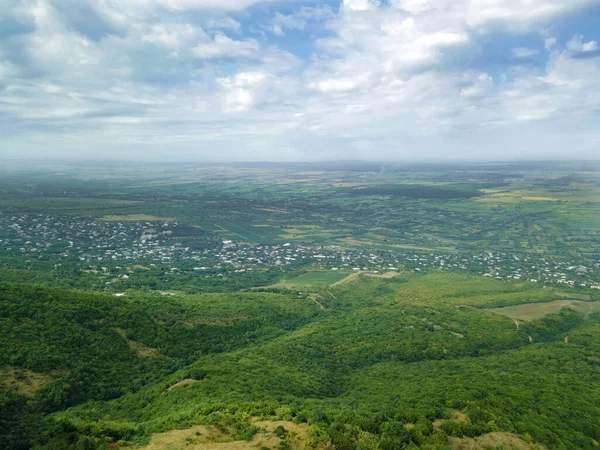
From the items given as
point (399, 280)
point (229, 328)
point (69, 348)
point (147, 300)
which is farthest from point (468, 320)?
point (69, 348)

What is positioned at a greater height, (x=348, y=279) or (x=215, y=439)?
(x=215, y=439)

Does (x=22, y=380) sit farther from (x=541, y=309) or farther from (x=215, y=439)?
(x=541, y=309)

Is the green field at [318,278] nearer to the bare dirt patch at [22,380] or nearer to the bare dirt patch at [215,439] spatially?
the bare dirt patch at [22,380]

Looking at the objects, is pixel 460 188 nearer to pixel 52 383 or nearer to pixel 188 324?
pixel 188 324

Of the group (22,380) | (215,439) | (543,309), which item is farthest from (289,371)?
(543,309)

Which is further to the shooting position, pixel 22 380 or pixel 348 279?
pixel 348 279

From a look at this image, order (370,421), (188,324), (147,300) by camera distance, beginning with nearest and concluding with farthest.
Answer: (370,421)
(188,324)
(147,300)

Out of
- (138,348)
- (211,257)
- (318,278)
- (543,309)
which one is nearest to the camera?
(138,348)

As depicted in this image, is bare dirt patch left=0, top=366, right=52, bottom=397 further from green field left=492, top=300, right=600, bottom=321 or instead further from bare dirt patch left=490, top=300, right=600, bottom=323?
green field left=492, top=300, right=600, bottom=321
